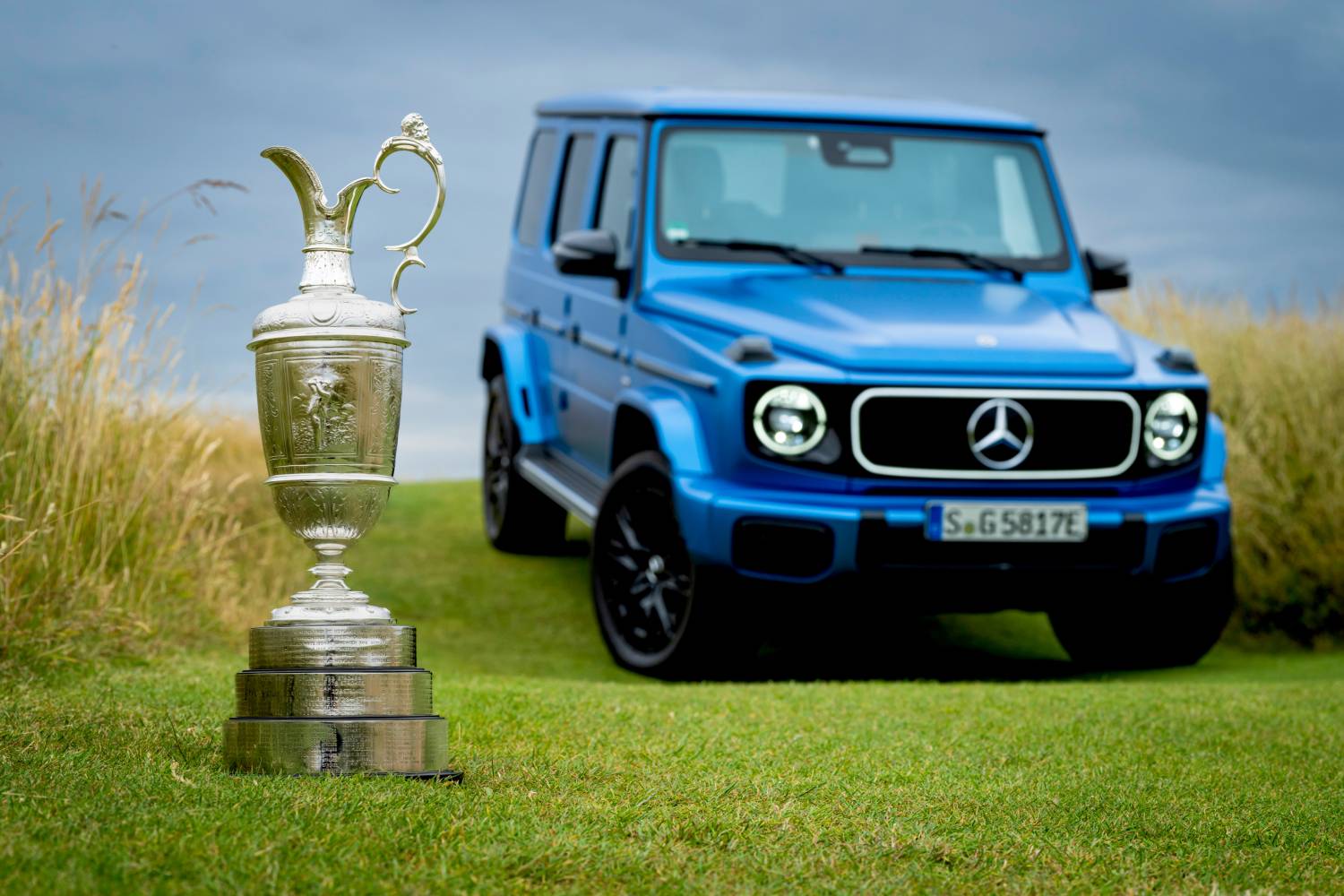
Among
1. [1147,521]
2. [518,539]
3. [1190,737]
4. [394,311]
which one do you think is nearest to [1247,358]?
[1147,521]

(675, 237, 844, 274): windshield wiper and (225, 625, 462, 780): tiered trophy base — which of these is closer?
(225, 625, 462, 780): tiered trophy base

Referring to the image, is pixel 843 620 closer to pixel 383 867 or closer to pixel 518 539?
pixel 518 539

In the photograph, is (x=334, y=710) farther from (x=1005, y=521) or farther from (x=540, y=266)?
(x=540, y=266)

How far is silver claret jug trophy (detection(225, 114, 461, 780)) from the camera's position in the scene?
384 centimetres

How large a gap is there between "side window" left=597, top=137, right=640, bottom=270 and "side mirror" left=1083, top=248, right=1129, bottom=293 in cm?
234

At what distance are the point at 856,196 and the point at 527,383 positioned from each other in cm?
240

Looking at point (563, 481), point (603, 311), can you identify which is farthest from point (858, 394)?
point (563, 481)

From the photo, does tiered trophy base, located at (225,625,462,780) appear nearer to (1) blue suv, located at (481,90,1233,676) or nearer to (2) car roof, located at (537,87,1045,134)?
(1) blue suv, located at (481,90,1233,676)

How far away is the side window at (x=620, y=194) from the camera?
7.98 metres

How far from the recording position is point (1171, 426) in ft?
23.6

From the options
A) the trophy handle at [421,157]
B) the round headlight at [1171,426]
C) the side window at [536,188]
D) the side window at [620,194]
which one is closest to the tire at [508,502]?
the side window at [536,188]

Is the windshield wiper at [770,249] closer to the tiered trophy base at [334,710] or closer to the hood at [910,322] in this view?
the hood at [910,322]

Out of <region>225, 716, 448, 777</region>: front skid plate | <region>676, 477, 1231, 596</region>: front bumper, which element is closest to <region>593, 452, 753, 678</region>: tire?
<region>676, 477, 1231, 596</region>: front bumper

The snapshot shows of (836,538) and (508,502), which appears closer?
(836,538)
